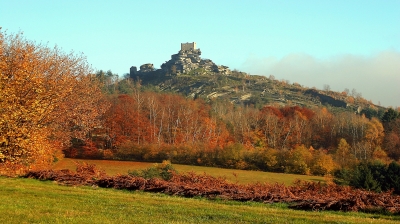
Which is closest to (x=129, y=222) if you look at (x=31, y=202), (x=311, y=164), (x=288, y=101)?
(x=31, y=202)

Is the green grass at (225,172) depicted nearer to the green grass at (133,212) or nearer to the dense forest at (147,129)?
the dense forest at (147,129)

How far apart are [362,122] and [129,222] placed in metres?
90.0

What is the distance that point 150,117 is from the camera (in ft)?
283

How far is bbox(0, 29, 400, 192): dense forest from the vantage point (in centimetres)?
2367

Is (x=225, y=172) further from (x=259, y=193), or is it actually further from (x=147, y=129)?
(x=259, y=193)

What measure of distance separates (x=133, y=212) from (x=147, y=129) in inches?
2801

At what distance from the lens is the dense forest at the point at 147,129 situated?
932 inches

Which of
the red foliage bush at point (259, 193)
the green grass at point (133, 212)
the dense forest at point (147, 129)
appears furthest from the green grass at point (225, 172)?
the green grass at point (133, 212)

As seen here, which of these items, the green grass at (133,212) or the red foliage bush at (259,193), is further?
the red foliage bush at (259,193)

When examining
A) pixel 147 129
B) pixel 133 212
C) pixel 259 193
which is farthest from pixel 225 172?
pixel 133 212

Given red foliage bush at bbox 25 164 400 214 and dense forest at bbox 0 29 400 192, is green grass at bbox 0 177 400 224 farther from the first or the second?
dense forest at bbox 0 29 400 192

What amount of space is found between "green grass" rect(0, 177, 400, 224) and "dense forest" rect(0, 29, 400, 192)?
24.0ft

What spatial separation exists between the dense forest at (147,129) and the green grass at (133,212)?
7.33 metres

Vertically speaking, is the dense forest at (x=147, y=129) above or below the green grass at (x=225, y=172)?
above
